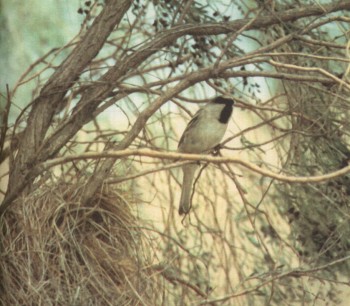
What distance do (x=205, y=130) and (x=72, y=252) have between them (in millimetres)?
654

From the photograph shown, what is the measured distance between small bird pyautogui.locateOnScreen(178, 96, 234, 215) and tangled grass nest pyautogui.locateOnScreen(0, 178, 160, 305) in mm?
327

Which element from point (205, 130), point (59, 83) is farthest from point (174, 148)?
point (59, 83)

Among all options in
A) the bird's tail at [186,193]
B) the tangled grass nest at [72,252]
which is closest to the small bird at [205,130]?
the bird's tail at [186,193]

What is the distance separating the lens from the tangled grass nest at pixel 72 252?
175 cm

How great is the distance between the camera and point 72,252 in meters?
1.82

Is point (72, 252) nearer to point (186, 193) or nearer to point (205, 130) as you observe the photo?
point (186, 193)

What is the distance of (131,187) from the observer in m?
2.05

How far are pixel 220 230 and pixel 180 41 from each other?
0.51 meters

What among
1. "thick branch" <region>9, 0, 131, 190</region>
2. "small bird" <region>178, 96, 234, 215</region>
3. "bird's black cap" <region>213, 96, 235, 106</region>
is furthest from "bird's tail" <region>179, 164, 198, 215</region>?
"thick branch" <region>9, 0, 131, 190</region>

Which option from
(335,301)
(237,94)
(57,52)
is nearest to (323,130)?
(237,94)

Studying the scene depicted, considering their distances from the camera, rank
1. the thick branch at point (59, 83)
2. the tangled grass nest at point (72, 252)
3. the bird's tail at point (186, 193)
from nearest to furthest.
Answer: the tangled grass nest at point (72, 252) < the thick branch at point (59, 83) < the bird's tail at point (186, 193)

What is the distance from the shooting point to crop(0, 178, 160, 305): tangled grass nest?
175 cm

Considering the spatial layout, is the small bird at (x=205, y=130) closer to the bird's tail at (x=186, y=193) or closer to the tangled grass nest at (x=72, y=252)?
the bird's tail at (x=186, y=193)

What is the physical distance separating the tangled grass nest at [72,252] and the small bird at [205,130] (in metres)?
0.33
